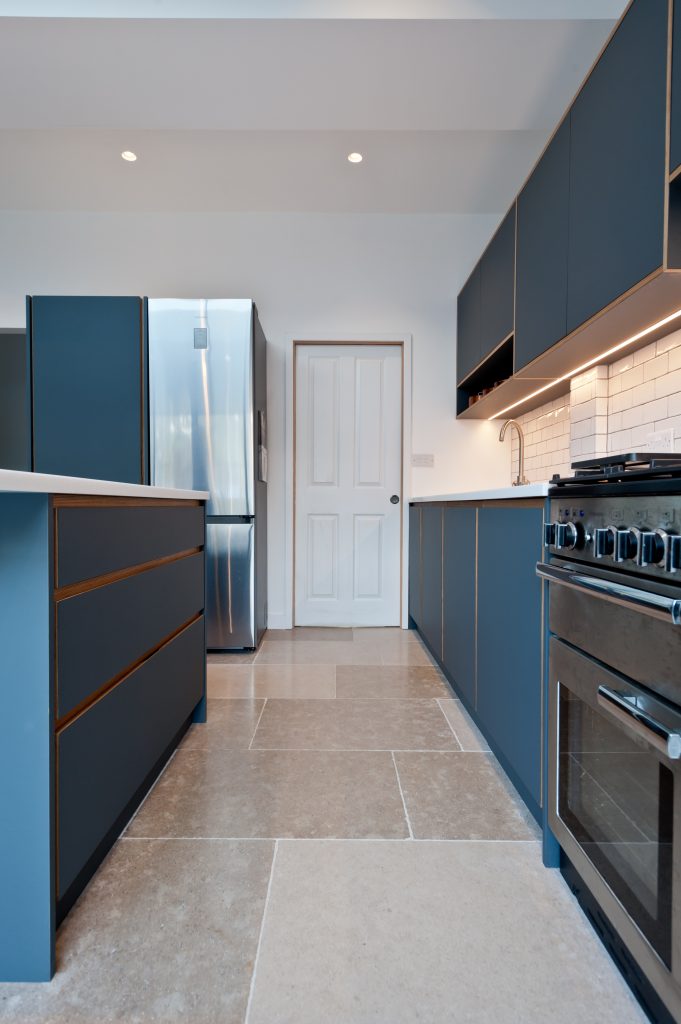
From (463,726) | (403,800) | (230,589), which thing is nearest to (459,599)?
(463,726)

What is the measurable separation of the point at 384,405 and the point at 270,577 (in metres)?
1.46

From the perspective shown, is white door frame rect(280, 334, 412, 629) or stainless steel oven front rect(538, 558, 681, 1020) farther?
white door frame rect(280, 334, 412, 629)

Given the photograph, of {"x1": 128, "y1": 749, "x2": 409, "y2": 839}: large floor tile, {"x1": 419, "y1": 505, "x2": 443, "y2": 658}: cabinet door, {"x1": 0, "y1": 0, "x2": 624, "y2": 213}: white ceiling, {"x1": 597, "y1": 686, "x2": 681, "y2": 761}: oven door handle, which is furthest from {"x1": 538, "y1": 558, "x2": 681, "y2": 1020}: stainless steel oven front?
{"x1": 0, "y1": 0, "x2": 624, "y2": 213}: white ceiling

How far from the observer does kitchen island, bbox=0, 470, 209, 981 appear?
94 cm

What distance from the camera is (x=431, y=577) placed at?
296 cm

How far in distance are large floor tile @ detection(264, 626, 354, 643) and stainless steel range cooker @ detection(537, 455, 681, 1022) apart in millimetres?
2399

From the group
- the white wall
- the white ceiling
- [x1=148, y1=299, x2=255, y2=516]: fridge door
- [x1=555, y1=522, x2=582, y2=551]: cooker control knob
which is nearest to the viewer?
[x1=555, y1=522, x2=582, y2=551]: cooker control knob

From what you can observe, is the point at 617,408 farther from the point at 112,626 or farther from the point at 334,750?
the point at 112,626

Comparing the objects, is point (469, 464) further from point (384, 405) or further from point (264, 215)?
point (264, 215)

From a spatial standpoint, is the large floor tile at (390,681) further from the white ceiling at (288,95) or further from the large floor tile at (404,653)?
the white ceiling at (288,95)

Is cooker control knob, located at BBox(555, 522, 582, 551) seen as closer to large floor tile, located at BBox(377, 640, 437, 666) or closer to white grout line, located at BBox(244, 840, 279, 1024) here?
white grout line, located at BBox(244, 840, 279, 1024)

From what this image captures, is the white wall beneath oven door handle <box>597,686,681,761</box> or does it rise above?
above

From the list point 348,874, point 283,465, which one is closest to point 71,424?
point 283,465

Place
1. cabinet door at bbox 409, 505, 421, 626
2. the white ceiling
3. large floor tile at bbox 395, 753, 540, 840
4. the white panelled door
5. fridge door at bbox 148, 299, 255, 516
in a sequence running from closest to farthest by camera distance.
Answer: large floor tile at bbox 395, 753, 540, 840 → the white ceiling → fridge door at bbox 148, 299, 255, 516 → cabinet door at bbox 409, 505, 421, 626 → the white panelled door
